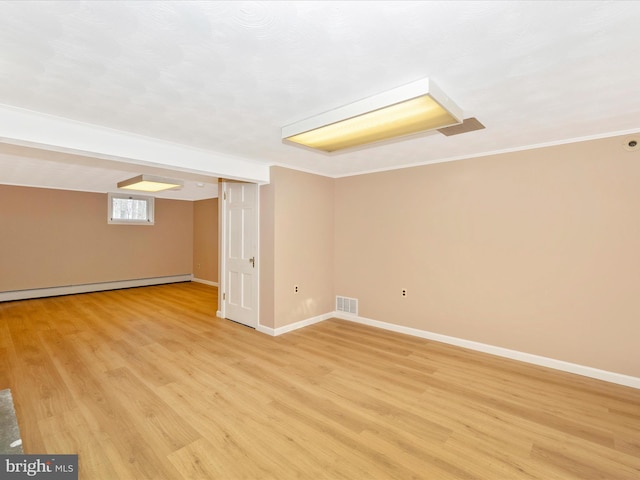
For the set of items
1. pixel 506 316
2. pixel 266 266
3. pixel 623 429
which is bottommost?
pixel 623 429

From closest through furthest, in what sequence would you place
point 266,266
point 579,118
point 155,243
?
1. point 579,118
2. point 266,266
3. point 155,243

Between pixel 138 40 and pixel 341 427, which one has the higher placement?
pixel 138 40

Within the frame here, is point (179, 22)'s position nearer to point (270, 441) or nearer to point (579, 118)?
point (270, 441)

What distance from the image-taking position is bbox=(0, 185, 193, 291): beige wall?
6.31 m

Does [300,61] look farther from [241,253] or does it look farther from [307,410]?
[241,253]

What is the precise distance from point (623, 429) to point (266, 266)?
3982 millimetres

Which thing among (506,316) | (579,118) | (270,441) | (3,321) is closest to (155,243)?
(3,321)

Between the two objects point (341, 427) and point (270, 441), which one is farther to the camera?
point (341, 427)

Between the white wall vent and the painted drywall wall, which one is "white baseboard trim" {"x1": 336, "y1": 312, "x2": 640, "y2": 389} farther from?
the white wall vent

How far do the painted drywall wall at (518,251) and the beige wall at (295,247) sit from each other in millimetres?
701

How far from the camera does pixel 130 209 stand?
7852 millimetres

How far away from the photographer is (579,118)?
2.63 m

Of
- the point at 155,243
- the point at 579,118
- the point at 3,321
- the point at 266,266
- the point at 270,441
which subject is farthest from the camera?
the point at 155,243

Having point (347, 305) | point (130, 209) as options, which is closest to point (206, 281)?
point (130, 209)
